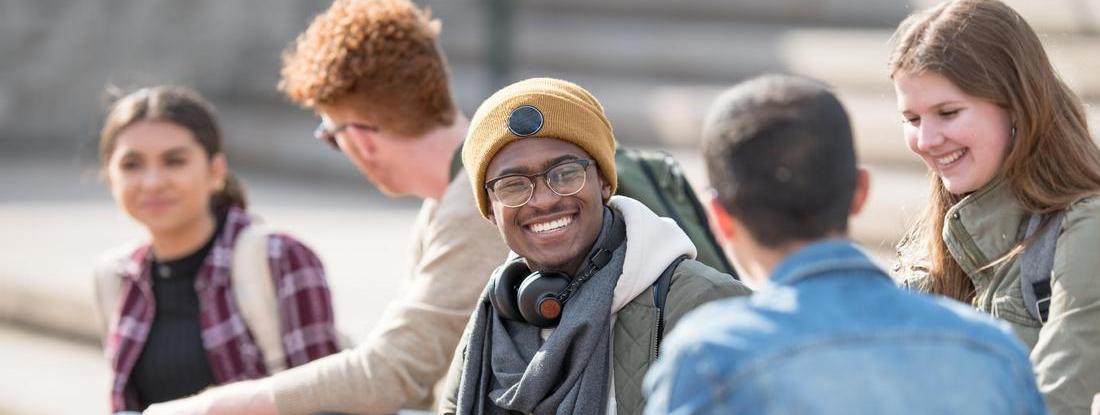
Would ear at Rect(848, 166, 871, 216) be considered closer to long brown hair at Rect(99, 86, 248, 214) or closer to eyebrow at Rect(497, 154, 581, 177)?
eyebrow at Rect(497, 154, 581, 177)

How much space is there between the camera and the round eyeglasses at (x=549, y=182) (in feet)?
9.05

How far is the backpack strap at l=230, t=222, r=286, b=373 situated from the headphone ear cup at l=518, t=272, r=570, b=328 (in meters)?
1.52

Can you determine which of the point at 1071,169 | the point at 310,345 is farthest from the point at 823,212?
the point at 310,345

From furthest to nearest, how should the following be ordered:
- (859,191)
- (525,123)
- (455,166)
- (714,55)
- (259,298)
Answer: (714,55), (259,298), (455,166), (525,123), (859,191)

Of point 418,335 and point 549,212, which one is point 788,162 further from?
point 418,335

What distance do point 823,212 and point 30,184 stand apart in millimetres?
7135

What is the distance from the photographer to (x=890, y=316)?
188 centimetres

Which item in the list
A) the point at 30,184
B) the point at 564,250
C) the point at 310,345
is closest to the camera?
the point at 564,250

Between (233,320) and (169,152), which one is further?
(169,152)

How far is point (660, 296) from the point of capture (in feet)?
8.75

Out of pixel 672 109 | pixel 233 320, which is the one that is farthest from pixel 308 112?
pixel 233 320

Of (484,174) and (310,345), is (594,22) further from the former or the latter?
(484,174)

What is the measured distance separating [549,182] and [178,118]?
1.94 metres

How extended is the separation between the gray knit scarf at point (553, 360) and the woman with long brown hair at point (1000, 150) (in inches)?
25.1
